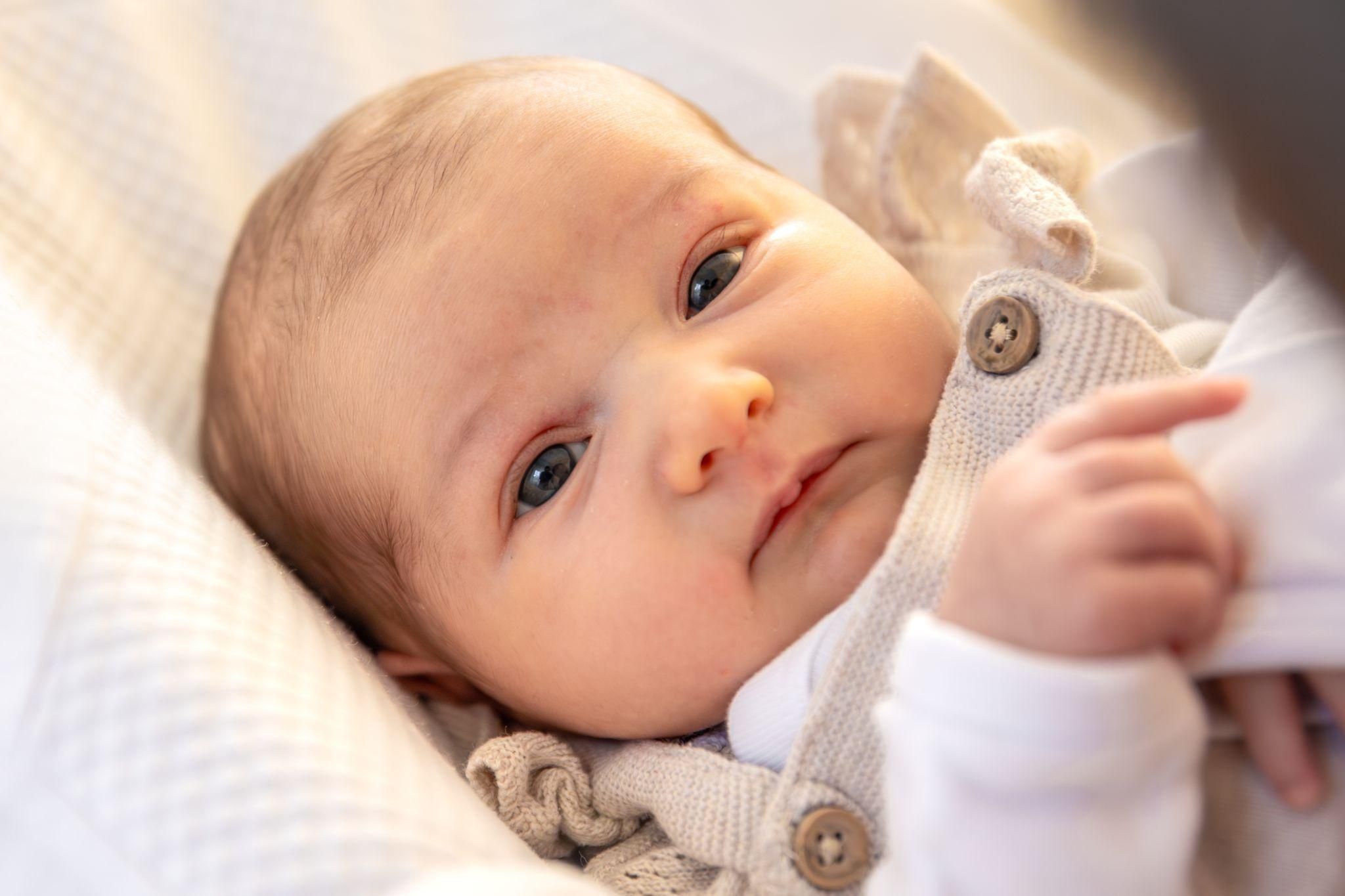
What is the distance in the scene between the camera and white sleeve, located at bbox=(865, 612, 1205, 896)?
562 mm

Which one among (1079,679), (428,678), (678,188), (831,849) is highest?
(678,188)

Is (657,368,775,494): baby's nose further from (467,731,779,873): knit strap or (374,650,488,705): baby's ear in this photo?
(374,650,488,705): baby's ear

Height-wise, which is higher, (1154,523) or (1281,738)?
(1154,523)

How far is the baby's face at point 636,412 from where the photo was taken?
84 cm

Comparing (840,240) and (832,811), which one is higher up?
(840,240)

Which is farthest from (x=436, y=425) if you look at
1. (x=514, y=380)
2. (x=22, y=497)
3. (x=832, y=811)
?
(x=832, y=811)

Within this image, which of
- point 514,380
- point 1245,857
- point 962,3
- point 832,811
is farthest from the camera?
point 962,3

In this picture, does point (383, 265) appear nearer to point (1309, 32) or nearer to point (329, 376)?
point (329, 376)

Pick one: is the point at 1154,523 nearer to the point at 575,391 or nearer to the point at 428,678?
the point at 575,391

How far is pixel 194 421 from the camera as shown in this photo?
4.22 ft

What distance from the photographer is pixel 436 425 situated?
0.96 meters

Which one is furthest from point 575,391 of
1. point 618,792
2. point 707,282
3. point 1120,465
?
point 1120,465

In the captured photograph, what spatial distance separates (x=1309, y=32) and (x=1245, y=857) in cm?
51

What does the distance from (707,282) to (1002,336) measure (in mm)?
267
